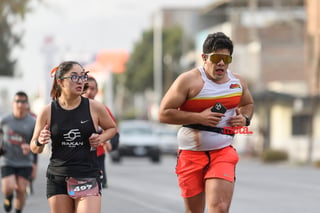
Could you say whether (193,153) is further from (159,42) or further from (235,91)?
(159,42)

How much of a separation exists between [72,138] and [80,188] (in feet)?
1.37

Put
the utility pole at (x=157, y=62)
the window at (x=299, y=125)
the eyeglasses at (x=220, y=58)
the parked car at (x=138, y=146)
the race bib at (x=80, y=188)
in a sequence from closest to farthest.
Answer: the race bib at (x=80, y=188), the eyeglasses at (x=220, y=58), the parked car at (x=138, y=146), the window at (x=299, y=125), the utility pole at (x=157, y=62)

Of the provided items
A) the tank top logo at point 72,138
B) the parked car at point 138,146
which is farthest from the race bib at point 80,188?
the parked car at point 138,146

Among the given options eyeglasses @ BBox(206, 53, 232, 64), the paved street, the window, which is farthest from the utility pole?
eyeglasses @ BBox(206, 53, 232, 64)

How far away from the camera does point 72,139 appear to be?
877 centimetres

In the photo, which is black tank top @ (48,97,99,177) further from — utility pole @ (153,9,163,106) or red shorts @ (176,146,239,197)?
utility pole @ (153,9,163,106)

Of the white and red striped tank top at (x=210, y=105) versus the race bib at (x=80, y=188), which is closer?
the race bib at (x=80, y=188)

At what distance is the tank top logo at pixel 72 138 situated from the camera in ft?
28.7

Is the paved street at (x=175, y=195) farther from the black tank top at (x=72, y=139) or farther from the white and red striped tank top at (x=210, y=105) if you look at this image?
the black tank top at (x=72, y=139)

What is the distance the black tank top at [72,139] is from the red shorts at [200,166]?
0.89 metres

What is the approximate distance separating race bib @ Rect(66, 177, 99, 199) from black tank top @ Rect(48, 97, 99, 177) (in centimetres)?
5

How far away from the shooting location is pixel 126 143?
4053 centimetres

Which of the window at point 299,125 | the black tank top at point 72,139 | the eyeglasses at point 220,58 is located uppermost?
the eyeglasses at point 220,58

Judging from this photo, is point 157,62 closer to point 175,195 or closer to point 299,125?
point 299,125
